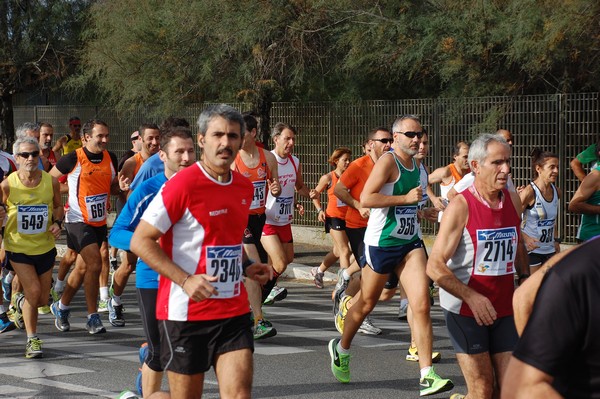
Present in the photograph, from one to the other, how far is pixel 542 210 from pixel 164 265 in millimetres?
6079

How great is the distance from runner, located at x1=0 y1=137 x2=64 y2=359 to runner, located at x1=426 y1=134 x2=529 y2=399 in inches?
182

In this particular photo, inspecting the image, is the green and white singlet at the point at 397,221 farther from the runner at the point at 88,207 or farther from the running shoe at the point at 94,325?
the runner at the point at 88,207

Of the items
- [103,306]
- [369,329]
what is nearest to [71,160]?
[103,306]

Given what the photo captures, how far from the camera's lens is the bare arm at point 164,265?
204 inches

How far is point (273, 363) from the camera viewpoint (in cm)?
888

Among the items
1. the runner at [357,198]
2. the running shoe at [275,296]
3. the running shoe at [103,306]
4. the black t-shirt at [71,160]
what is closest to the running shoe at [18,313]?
the running shoe at [103,306]

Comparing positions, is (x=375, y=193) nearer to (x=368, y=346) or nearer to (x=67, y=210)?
(x=368, y=346)

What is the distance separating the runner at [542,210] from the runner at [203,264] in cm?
558

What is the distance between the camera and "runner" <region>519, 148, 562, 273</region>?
34.6 ft

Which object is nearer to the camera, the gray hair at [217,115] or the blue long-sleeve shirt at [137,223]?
the gray hair at [217,115]

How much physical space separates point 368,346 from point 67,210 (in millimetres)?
3459

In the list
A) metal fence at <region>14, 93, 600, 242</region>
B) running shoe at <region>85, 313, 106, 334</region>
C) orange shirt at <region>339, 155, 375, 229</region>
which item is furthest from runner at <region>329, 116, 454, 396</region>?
metal fence at <region>14, 93, 600, 242</region>

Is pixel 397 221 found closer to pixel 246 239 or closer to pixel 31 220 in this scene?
pixel 246 239

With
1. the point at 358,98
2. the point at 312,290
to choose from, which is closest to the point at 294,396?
the point at 312,290
